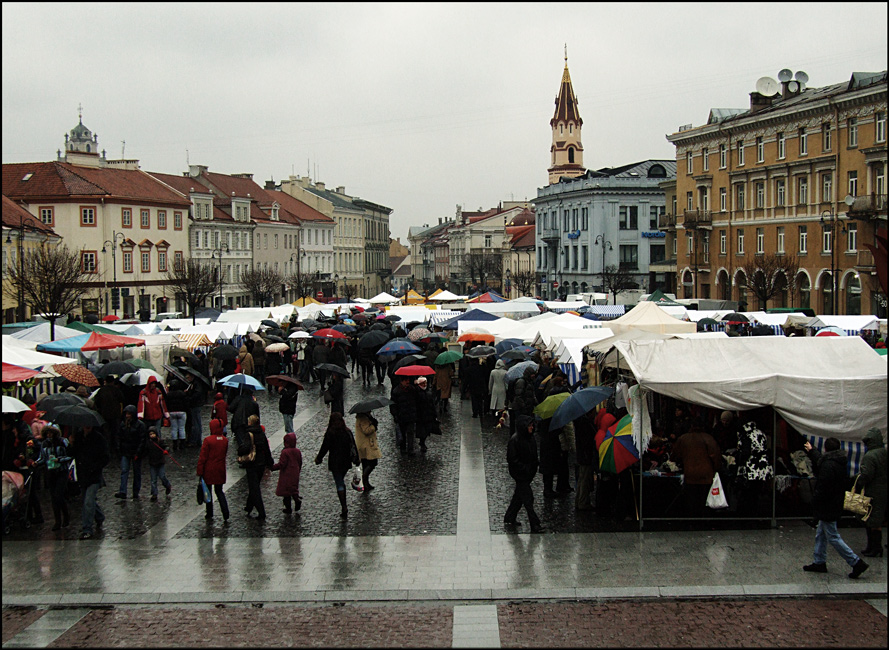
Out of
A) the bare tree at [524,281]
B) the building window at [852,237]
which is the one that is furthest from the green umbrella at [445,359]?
the bare tree at [524,281]

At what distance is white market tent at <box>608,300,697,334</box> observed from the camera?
21.0m

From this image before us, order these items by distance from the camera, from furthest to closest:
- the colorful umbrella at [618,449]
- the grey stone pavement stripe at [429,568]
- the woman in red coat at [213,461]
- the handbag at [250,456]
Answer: the handbag at [250,456]
the woman in red coat at [213,461]
the colorful umbrella at [618,449]
the grey stone pavement stripe at [429,568]

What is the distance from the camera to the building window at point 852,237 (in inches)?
1801

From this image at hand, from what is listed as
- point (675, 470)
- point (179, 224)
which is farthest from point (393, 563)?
point (179, 224)

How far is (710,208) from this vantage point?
198ft

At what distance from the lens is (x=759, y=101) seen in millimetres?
57125

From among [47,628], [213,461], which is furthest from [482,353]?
[47,628]

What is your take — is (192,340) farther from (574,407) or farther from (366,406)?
(574,407)

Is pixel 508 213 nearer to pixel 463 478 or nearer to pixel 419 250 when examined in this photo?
pixel 419 250

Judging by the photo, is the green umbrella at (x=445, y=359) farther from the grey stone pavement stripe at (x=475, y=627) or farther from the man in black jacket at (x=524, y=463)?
the grey stone pavement stripe at (x=475, y=627)

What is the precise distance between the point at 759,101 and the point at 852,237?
14454 mm

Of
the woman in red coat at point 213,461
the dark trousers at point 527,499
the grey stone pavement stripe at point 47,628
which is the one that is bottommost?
the grey stone pavement stripe at point 47,628

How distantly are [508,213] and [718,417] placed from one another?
409ft

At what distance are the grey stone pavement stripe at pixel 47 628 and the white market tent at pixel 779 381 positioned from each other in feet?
23.2
